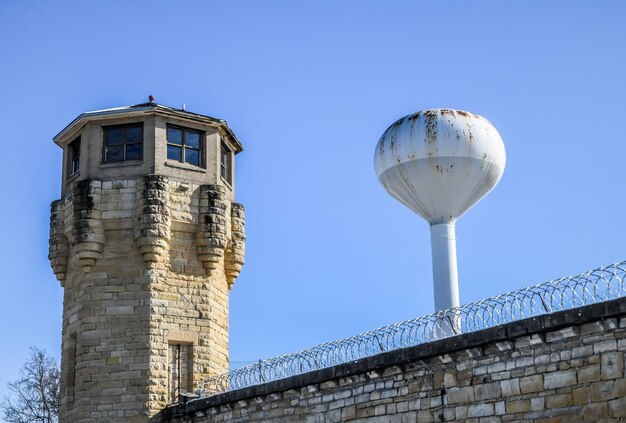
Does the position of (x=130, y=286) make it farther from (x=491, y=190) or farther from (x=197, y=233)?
(x=491, y=190)

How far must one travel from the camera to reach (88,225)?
2227cm

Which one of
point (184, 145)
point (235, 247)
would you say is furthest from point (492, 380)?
point (184, 145)

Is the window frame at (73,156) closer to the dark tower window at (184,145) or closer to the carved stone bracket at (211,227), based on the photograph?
the dark tower window at (184,145)

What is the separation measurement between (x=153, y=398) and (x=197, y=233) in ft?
12.5

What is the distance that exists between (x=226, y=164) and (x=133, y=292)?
14.5 feet


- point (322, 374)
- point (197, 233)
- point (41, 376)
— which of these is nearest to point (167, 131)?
point (197, 233)

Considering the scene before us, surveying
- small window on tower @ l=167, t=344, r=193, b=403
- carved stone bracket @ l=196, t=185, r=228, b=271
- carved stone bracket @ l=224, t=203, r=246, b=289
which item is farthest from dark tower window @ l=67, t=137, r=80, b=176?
small window on tower @ l=167, t=344, r=193, b=403

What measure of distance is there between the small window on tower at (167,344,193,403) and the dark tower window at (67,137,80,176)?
16.6 ft

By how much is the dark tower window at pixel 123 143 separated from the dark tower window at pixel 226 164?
87.7 inches

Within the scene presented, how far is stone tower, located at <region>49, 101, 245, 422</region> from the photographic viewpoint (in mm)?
21453

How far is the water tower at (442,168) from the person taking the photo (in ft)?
65.6

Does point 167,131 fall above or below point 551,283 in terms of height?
above

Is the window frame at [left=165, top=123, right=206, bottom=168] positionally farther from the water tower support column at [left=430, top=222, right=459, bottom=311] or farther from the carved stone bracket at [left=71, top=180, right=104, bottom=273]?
the water tower support column at [left=430, top=222, right=459, bottom=311]

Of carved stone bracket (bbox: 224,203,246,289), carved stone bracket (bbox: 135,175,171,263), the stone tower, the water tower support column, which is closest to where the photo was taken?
the water tower support column
